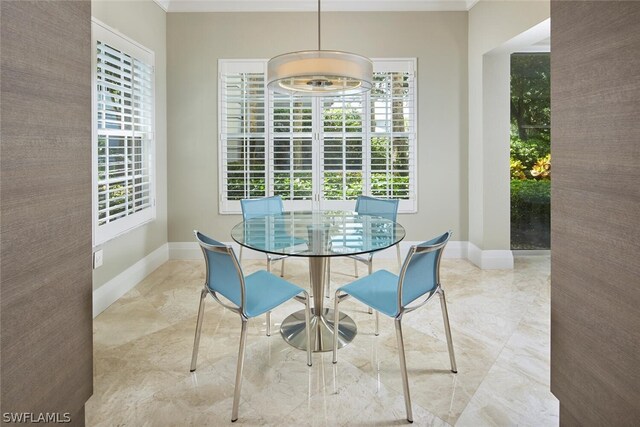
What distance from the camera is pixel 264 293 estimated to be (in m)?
2.12

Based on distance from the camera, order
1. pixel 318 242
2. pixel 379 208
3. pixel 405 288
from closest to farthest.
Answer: pixel 405 288 → pixel 318 242 → pixel 379 208

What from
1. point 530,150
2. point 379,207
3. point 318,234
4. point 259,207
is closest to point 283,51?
point 259,207

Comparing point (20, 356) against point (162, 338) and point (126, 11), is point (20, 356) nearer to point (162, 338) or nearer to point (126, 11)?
point (162, 338)

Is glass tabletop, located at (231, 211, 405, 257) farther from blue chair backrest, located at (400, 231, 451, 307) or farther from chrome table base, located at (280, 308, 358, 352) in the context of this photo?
chrome table base, located at (280, 308, 358, 352)

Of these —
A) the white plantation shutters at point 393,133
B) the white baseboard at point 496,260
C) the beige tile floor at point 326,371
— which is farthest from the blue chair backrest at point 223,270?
the white baseboard at point 496,260

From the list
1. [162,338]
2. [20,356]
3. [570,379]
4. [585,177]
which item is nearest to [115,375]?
[162,338]

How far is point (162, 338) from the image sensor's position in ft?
8.52

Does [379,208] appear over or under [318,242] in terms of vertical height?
over

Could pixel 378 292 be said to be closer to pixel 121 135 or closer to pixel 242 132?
pixel 121 135

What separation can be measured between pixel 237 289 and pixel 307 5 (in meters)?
3.59

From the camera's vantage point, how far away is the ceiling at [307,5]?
4.28 m

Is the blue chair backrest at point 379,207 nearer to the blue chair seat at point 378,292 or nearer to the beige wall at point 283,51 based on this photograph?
the blue chair seat at point 378,292

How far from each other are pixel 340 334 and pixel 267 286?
0.70 meters

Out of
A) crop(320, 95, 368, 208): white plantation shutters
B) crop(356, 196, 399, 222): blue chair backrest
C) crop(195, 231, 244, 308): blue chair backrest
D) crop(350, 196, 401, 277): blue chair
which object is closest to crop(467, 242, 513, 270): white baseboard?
crop(350, 196, 401, 277): blue chair
